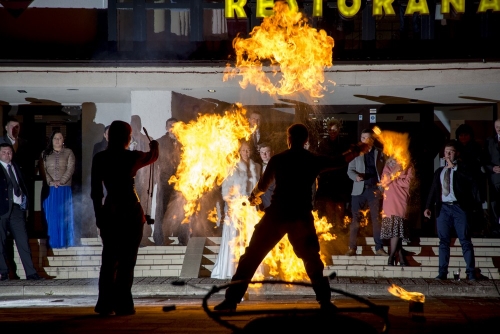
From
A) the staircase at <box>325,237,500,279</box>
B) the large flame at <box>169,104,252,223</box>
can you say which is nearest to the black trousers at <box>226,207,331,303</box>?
the staircase at <box>325,237,500,279</box>

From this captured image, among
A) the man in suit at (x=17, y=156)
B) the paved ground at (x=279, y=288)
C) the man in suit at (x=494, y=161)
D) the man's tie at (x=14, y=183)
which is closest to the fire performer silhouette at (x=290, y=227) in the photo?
the paved ground at (x=279, y=288)

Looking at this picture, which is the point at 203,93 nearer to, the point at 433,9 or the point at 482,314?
the point at 433,9

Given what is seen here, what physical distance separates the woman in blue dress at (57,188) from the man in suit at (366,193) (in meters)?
5.42

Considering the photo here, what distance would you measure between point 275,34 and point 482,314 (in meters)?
7.14

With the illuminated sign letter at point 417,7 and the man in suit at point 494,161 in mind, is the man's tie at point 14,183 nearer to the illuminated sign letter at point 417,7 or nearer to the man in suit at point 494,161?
the illuminated sign letter at point 417,7

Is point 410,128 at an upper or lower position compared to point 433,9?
lower

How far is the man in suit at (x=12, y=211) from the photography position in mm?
10617

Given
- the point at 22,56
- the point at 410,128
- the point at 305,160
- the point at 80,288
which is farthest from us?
the point at 410,128

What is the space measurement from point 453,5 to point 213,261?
701 centimetres

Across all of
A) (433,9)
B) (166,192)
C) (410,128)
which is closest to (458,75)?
(433,9)

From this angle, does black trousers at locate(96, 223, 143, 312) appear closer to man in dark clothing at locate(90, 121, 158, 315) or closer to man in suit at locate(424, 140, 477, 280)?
man in dark clothing at locate(90, 121, 158, 315)

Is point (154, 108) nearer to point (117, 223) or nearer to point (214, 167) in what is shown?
point (214, 167)

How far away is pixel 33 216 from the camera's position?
49.3 feet

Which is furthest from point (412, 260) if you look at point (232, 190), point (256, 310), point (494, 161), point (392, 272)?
point (256, 310)
